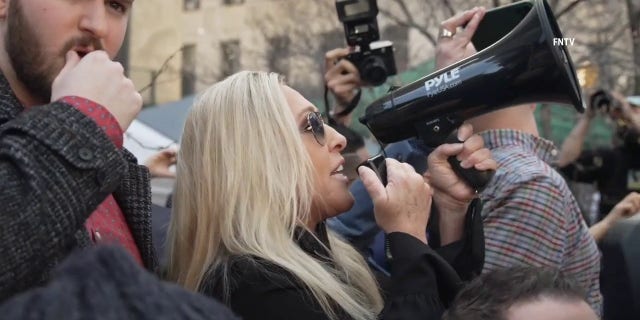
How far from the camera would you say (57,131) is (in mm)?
1257

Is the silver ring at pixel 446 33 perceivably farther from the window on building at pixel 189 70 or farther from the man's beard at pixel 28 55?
the window on building at pixel 189 70

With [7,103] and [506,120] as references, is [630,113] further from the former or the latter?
[7,103]

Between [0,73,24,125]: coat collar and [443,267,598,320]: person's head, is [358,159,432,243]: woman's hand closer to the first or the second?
[443,267,598,320]: person's head

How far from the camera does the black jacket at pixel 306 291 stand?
1740 millimetres

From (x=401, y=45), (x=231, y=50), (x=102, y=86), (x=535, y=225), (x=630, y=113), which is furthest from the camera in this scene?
(x=401, y=45)

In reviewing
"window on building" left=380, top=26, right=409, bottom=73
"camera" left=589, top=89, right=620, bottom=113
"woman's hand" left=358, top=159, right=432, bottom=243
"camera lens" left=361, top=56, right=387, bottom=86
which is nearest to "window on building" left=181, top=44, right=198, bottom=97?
"window on building" left=380, top=26, right=409, bottom=73

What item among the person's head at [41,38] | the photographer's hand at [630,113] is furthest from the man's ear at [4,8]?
the photographer's hand at [630,113]

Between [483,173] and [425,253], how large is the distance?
0.40 meters

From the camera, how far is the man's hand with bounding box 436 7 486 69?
2.71m

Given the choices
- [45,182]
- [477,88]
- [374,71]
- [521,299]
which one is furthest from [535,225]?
[374,71]

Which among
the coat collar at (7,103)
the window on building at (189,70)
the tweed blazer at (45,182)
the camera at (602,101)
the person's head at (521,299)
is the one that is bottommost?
the window on building at (189,70)

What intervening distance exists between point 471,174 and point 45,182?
122 cm

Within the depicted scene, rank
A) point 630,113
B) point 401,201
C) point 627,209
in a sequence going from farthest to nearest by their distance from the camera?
point 630,113
point 627,209
point 401,201

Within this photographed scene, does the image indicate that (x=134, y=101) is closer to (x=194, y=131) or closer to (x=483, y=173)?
(x=194, y=131)
